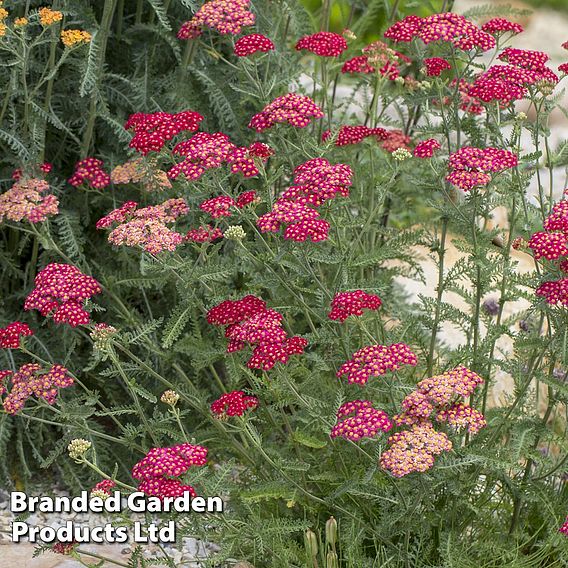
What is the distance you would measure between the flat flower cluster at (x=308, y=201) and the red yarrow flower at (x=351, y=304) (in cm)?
18

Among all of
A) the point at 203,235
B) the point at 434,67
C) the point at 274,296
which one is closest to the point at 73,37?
the point at 203,235

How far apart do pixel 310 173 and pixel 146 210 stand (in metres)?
0.53

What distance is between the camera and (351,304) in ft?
9.12

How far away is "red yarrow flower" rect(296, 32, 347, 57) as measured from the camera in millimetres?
3465

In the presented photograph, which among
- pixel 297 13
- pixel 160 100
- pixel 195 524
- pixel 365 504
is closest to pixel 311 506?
pixel 365 504

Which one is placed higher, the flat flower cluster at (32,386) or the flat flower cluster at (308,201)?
the flat flower cluster at (308,201)

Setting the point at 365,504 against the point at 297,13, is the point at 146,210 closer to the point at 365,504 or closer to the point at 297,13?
the point at 365,504

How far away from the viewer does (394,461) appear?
2.50 meters

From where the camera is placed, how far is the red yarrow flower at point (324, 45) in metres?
3.46

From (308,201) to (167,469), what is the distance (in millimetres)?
865

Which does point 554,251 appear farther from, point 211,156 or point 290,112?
point 211,156

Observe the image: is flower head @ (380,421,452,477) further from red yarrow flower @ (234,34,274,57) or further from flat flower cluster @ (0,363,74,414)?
red yarrow flower @ (234,34,274,57)

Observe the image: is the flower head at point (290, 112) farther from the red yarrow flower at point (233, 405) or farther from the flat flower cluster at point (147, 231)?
the red yarrow flower at point (233, 405)

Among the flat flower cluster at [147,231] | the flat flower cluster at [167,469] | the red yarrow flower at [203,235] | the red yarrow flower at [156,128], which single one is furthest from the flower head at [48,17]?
the flat flower cluster at [167,469]
